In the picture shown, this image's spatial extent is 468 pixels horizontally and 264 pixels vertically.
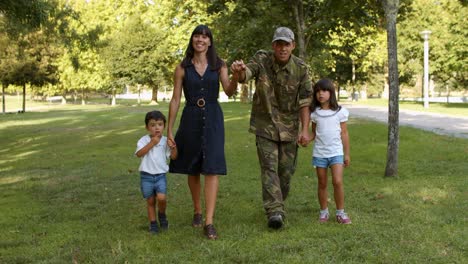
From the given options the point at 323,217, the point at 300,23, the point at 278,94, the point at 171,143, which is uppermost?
the point at 300,23

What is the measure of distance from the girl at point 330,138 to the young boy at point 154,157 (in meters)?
1.50

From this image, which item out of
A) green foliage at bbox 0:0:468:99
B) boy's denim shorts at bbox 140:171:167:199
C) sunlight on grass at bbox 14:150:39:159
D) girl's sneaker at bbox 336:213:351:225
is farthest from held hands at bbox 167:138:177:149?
sunlight on grass at bbox 14:150:39:159

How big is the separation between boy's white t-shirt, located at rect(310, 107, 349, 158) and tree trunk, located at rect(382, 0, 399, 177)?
324 centimetres

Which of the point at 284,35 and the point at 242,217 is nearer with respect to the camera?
the point at 284,35

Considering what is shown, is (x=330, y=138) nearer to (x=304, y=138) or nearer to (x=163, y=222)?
(x=304, y=138)

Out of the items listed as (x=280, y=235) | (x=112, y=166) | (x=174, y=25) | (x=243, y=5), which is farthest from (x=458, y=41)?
(x=280, y=235)

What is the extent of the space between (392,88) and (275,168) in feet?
12.2

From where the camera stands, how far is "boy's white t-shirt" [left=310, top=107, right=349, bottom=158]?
17.7 ft

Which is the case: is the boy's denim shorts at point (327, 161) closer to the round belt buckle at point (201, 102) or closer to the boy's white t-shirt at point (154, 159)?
the round belt buckle at point (201, 102)

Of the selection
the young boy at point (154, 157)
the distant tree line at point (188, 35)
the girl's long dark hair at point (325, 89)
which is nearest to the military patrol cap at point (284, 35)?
the girl's long dark hair at point (325, 89)

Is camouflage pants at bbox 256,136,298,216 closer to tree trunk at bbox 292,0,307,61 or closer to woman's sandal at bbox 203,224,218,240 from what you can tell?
woman's sandal at bbox 203,224,218,240

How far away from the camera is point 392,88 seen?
8375mm

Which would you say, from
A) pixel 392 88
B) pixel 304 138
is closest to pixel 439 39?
pixel 392 88

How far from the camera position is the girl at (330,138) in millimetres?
5402
